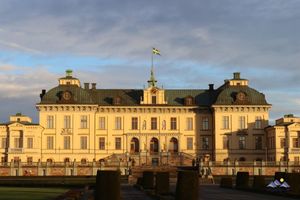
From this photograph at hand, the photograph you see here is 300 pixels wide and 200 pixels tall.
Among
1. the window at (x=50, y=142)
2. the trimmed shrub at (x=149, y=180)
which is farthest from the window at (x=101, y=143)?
the trimmed shrub at (x=149, y=180)

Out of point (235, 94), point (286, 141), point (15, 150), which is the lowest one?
point (15, 150)

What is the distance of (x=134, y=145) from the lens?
74.3m

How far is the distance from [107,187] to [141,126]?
54.8m

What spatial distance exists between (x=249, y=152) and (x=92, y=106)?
20.6 metres

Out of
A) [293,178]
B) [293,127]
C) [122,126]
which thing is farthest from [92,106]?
[293,178]

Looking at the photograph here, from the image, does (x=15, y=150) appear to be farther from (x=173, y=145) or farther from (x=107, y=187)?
(x=107, y=187)

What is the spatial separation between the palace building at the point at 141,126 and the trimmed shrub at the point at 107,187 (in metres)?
52.1

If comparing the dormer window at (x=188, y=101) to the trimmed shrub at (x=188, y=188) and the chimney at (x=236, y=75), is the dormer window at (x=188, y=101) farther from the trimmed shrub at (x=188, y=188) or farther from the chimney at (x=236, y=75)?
the trimmed shrub at (x=188, y=188)

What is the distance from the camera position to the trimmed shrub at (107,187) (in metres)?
19.2

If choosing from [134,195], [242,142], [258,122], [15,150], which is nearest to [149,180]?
[134,195]

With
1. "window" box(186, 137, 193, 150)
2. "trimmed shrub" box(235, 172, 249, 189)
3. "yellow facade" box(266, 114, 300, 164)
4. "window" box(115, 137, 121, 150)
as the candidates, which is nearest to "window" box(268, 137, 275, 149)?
"yellow facade" box(266, 114, 300, 164)

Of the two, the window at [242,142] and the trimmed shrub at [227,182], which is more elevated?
the window at [242,142]

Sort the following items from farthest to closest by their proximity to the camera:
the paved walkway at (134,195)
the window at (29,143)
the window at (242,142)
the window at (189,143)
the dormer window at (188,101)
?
the dormer window at (188,101)
the window at (189,143)
the window at (242,142)
the window at (29,143)
the paved walkway at (134,195)

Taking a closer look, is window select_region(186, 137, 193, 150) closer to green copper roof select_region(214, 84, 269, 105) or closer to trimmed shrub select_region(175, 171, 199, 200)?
green copper roof select_region(214, 84, 269, 105)
